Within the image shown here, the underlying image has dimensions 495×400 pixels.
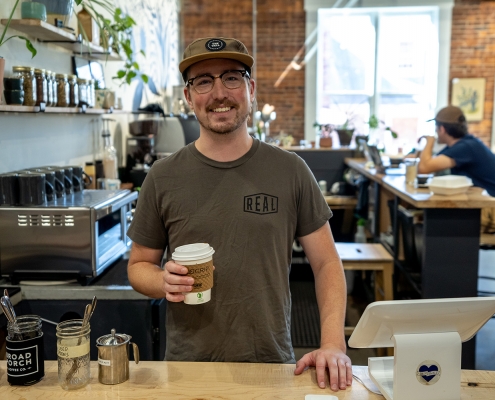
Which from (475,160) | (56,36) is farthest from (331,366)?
(475,160)

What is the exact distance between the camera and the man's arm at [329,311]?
130 cm

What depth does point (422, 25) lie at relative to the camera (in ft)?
28.3

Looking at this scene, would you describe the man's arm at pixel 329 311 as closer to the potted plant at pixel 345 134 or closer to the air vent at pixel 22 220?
the air vent at pixel 22 220

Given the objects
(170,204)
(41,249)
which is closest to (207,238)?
(170,204)

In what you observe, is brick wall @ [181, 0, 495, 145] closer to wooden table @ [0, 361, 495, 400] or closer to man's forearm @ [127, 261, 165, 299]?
man's forearm @ [127, 261, 165, 299]

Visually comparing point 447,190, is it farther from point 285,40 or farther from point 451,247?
point 285,40

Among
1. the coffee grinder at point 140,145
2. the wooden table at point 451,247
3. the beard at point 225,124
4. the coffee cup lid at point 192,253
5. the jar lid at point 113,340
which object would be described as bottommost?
the wooden table at point 451,247

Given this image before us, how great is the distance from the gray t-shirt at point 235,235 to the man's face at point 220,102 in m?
0.12

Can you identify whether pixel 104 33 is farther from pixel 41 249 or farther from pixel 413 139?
pixel 413 139

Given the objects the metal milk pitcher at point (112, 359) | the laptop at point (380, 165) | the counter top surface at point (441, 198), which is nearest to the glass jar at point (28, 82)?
the metal milk pitcher at point (112, 359)

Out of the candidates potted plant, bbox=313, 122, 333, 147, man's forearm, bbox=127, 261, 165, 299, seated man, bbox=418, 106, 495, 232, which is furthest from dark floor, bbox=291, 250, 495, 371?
man's forearm, bbox=127, 261, 165, 299

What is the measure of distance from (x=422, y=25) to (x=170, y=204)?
8.21 metres

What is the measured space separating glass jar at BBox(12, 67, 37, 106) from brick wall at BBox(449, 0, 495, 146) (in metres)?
7.76

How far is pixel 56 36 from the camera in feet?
8.67
